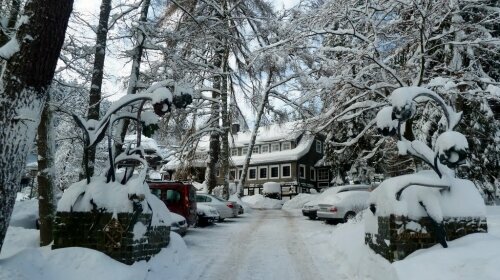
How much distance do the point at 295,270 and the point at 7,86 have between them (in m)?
6.16

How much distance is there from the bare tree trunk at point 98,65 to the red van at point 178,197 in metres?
4.70

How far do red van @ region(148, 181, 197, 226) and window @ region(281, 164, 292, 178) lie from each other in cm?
3272

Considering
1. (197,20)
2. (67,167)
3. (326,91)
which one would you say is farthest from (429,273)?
(67,167)

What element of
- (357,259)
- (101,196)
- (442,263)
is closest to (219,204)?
(357,259)

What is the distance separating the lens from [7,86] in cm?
524

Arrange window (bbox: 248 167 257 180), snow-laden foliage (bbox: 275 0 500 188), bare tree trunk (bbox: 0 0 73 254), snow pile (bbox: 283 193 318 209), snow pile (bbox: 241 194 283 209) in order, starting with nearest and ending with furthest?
bare tree trunk (bbox: 0 0 73 254) < snow-laden foliage (bbox: 275 0 500 188) < snow pile (bbox: 283 193 318 209) < snow pile (bbox: 241 194 283 209) < window (bbox: 248 167 257 180)

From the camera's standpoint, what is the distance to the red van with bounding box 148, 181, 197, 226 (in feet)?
48.7

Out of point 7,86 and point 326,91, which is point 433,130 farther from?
point 7,86

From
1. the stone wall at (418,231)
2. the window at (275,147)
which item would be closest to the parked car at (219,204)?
the stone wall at (418,231)

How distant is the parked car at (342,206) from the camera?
56.9 ft

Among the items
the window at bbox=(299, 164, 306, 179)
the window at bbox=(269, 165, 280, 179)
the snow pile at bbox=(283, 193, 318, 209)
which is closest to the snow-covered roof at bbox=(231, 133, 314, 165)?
the window at bbox=(269, 165, 280, 179)

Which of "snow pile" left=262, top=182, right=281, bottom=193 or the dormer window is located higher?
the dormer window

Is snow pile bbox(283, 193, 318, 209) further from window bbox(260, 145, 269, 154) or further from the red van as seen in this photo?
the red van

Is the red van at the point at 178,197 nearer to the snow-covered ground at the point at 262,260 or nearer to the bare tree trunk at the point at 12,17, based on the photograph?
the snow-covered ground at the point at 262,260
